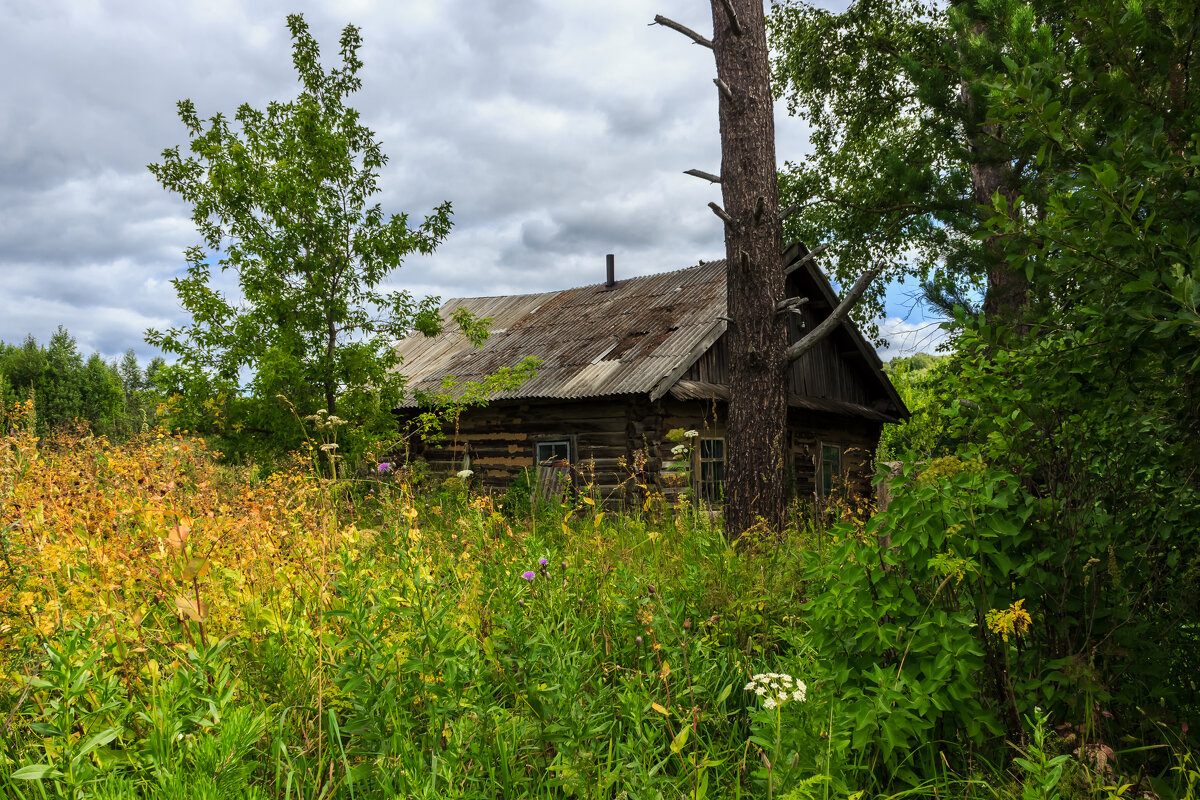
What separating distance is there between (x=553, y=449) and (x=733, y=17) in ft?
27.2

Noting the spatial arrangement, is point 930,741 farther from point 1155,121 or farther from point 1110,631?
point 1155,121

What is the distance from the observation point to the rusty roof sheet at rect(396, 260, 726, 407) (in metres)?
11.5

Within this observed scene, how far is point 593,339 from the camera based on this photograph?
1372 centimetres

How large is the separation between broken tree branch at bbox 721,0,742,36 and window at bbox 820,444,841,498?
9.84 meters

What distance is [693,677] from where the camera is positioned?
2584 millimetres

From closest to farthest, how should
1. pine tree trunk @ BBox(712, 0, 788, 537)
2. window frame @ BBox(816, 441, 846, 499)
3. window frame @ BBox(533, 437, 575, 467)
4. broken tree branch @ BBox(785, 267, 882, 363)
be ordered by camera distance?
pine tree trunk @ BBox(712, 0, 788, 537) < broken tree branch @ BBox(785, 267, 882, 363) < window frame @ BBox(533, 437, 575, 467) < window frame @ BBox(816, 441, 846, 499)

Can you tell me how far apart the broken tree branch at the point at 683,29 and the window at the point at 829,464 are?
980 cm

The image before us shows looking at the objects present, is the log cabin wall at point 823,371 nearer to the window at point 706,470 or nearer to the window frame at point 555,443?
the window at point 706,470

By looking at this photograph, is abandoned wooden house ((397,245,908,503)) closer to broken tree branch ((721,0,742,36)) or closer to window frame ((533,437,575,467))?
window frame ((533,437,575,467))

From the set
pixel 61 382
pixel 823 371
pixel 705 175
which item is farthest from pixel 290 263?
pixel 61 382

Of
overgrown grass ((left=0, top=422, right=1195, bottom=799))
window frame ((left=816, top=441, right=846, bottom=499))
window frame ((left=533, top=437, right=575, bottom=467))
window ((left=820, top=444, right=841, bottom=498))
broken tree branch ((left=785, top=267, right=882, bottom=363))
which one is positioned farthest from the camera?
window ((left=820, top=444, right=841, bottom=498))

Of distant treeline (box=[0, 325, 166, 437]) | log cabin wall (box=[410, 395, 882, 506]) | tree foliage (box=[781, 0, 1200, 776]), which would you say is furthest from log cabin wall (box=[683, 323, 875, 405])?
distant treeline (box=[0, 325, 166, 437])

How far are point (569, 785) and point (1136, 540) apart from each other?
244 cm

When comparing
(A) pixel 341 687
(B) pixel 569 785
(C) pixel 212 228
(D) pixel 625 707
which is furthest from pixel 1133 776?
(C) pixel 212 228
